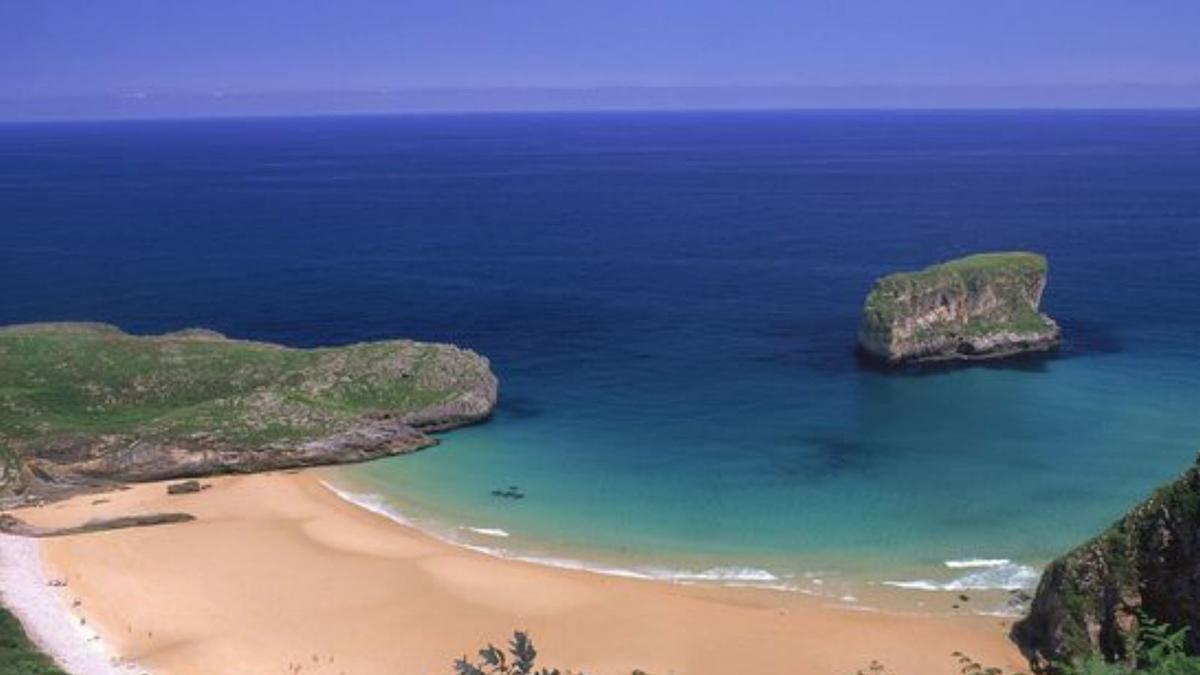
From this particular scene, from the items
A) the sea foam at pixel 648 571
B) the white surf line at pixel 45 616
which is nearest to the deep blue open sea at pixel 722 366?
the sea foam at pixel 648 571

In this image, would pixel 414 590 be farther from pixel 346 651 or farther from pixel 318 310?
pixel 318 310

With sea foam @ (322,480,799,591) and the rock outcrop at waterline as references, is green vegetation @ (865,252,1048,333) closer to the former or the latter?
the rock outcrop at waterline

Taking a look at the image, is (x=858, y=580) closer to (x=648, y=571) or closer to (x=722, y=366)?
(x=648, y=571)

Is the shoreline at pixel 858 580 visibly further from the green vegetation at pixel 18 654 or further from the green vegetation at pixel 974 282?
the green vegetation at pixel 974 282

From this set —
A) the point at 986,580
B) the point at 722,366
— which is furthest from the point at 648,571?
the point at 722,366

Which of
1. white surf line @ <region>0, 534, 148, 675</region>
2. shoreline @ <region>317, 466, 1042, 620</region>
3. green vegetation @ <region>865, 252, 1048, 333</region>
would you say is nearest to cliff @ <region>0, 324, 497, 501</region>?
white surf line @ <region>0, 534, 148, 675</region>
